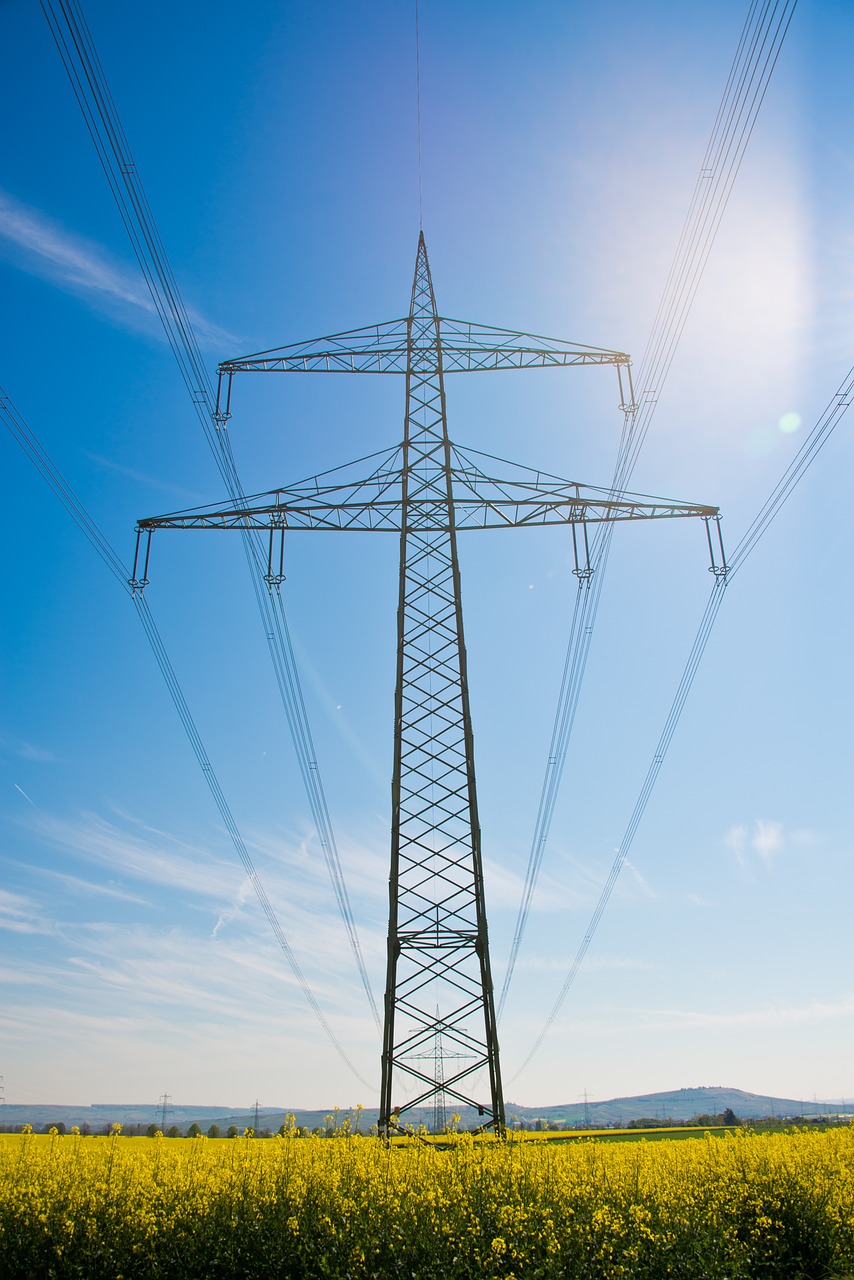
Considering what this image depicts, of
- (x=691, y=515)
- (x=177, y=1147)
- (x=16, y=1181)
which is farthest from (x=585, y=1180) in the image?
(x=691, y=515)

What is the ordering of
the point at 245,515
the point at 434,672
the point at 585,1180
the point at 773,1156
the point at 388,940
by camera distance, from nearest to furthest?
the point at 585,1180, the point at 773,1156, the point at 388,940, the point at 434,672, the point at 245,515

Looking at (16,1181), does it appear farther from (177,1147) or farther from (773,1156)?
(773,1156)

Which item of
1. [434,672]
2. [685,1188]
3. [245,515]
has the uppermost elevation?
[245,515]

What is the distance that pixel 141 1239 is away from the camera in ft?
38.8

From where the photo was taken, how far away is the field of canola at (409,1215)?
10.9m

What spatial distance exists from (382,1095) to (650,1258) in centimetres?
668

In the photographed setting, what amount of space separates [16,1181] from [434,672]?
1314 centimetres

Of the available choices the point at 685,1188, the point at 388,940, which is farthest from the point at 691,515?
the point at 685,1188

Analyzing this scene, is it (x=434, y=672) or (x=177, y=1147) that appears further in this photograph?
(x=434, y=672)

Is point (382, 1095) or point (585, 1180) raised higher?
point (382, 1095)

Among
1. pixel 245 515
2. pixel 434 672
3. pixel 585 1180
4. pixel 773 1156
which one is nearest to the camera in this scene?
pixel 585 1180

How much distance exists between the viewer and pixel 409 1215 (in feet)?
37.0

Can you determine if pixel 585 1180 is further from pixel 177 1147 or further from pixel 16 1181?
pixel 16 1181

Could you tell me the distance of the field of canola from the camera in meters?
10.9
